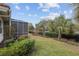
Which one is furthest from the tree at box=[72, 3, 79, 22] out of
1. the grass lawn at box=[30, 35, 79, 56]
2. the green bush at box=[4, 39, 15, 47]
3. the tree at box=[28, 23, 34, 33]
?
the green bush at box=[4, 39, 15, 47]

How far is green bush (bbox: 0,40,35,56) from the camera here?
2.81 m

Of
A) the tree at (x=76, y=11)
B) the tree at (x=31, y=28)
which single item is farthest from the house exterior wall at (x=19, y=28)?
the tree at (x=76, y=11)

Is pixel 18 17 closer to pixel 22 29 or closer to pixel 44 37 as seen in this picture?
pixel 22 29

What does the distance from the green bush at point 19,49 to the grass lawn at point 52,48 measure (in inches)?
3.1

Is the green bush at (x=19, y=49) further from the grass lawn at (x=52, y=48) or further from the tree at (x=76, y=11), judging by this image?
the tree at (x=76, y=11)

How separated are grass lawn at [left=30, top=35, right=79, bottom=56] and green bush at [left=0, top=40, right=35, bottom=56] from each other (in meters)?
0.08

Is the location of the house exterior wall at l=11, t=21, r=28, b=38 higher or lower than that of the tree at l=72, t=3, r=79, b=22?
lower

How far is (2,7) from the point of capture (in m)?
2.83

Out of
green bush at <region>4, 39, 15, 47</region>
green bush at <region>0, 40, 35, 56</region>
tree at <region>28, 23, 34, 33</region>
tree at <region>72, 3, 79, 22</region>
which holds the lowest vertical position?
green bush at <region>0, 40, 35, 56</region>

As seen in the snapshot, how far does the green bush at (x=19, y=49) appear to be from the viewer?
110 inches

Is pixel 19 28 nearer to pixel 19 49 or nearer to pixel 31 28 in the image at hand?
pixel 31 28

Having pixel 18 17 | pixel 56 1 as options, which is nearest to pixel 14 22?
pixel 18 17

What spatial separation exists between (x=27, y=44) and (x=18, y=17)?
0.38 metres

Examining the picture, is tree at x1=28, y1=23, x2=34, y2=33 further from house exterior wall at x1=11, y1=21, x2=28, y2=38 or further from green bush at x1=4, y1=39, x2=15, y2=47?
green bush at x1=4, y1=39, x2=15, y2=47
